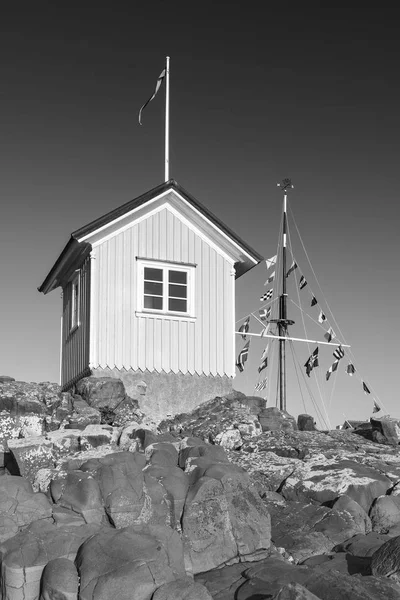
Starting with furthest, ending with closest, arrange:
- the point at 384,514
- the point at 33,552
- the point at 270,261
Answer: the point at 270,261
the point at 384,514
the point at 33,552

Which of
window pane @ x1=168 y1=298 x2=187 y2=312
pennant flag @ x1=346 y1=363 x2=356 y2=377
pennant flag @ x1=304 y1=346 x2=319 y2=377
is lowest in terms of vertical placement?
pennant flag @ x1=346 y1=363 x2=356 y2=377

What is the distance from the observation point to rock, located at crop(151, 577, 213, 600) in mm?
9492

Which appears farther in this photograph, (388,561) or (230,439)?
(230,439)

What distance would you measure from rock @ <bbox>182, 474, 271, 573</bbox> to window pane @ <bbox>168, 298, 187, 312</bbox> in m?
7.98

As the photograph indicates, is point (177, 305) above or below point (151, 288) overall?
below

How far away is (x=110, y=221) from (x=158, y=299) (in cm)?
246

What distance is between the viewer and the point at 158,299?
20328 millimetres

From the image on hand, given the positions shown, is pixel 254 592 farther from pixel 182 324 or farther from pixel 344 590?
pixel 182 324

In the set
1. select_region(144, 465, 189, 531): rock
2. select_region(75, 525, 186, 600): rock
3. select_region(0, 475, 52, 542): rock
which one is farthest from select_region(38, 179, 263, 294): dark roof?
select_region(75, 525, 186, 600): rock

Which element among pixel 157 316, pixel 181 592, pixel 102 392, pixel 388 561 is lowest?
pixel 181 592

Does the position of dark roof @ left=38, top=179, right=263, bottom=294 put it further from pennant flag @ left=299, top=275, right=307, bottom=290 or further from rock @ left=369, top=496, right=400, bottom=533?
rock @ left=369, top=496, right=400, bottom=533

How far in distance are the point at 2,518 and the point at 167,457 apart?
3.60m

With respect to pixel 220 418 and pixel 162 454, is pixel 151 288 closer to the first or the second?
pixel 220 418

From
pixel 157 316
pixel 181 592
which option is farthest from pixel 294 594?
pixel 157 316
